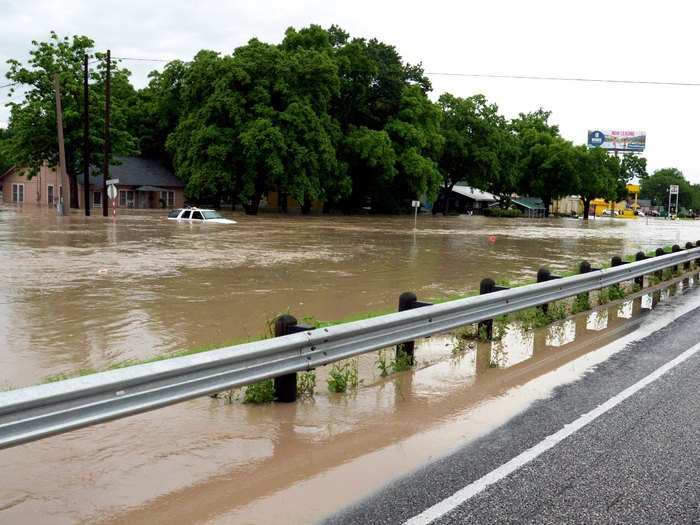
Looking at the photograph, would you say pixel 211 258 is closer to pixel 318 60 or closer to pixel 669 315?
pixel 669 315

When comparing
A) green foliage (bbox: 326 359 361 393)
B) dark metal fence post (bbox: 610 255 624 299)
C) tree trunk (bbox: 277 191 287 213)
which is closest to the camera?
green foliage (bbox: 326 359 361 393)

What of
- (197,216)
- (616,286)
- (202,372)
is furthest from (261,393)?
(197,216)

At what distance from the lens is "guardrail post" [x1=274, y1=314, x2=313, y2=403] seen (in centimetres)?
624

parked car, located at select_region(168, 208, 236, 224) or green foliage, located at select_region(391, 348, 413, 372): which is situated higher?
parked car, located at select_region(168, 208, 236, 224)

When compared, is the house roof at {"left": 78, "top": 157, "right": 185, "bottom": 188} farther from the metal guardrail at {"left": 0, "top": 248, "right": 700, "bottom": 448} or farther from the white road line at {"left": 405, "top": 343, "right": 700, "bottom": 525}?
the white road line at {"left": 405, "top": 343, "right": 700, "bottom": 525}

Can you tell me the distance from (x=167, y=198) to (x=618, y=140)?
109 meters

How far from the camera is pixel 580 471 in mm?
4910

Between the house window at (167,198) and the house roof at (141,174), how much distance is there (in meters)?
0.85

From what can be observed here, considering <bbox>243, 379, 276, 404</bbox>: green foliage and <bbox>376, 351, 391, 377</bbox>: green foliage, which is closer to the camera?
<bbox>243, 379, 276, 404</bbox>: green foliage

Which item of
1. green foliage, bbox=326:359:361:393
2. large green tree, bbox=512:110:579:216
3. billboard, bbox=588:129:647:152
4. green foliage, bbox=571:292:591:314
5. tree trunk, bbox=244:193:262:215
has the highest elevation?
billboard, bbox=588:129:647:152

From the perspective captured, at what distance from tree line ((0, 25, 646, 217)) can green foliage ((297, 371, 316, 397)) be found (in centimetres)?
4869

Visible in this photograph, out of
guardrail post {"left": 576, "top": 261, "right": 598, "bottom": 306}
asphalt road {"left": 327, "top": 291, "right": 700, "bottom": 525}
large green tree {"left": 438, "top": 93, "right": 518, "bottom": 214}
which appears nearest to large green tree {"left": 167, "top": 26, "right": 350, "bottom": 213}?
large green tree {"left": 438, "top": 93, "right": 518, "bottom": 214}

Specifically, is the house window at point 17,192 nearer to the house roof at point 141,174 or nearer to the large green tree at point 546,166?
the house roof at point 141,174

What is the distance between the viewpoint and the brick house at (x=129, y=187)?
70438 millimetres
